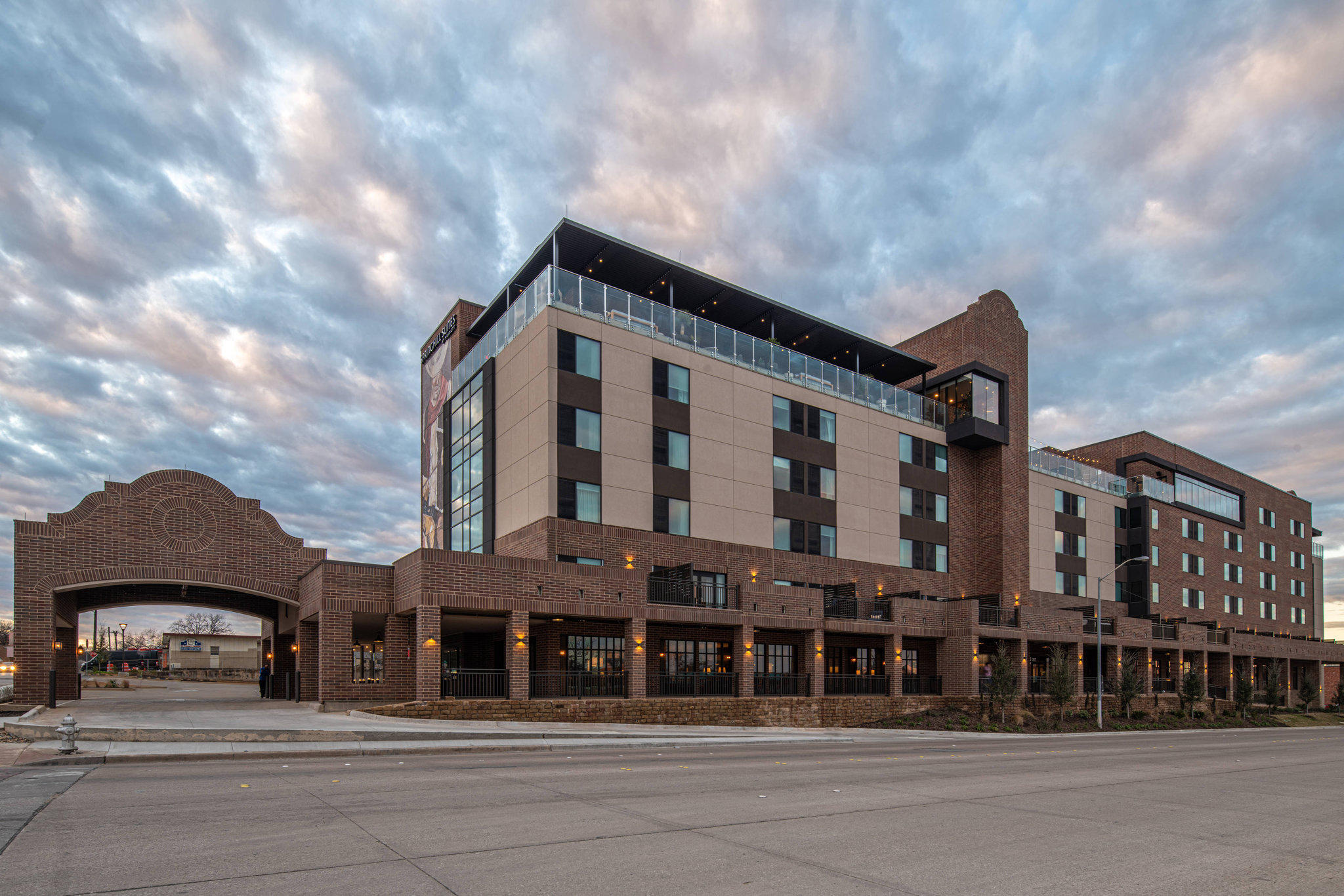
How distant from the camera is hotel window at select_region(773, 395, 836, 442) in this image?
43.7 metres

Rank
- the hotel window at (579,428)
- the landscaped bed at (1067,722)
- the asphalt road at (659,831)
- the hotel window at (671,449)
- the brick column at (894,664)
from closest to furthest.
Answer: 1. the asphalt road at (659,831)
2. the hotel window at (579,428)
3. the hotel window at (671,449)
4. the landscaped bed at (1067,722)
5. the brick column at (894,664)

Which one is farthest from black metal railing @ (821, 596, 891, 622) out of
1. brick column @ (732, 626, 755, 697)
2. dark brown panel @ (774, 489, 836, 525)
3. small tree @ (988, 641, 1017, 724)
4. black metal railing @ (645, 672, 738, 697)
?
black metal railing @ (645, 672, 738, 697)

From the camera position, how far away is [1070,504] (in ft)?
197

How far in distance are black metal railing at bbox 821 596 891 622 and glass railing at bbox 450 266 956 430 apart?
11.5 metres

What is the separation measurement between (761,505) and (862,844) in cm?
3217

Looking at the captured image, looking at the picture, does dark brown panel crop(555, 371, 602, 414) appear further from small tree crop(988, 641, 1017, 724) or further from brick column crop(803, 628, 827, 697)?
small tree crop(988, 641, 1017, 724)

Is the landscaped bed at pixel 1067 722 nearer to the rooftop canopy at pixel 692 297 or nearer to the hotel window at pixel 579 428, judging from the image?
the hotel window at pixel 579 428

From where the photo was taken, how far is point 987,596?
50.4 m

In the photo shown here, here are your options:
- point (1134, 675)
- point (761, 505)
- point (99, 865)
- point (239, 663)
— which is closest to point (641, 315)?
point (761, 505)

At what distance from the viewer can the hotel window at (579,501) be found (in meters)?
35.2

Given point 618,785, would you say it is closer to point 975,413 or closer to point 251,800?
point 251,800

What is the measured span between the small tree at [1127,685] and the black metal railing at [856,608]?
1756 centimetres

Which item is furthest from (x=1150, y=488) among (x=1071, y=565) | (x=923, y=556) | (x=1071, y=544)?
(x=923, y=556)

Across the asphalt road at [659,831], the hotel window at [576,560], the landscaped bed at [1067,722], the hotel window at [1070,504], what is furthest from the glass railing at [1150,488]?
the asphalt road at [659,831]
